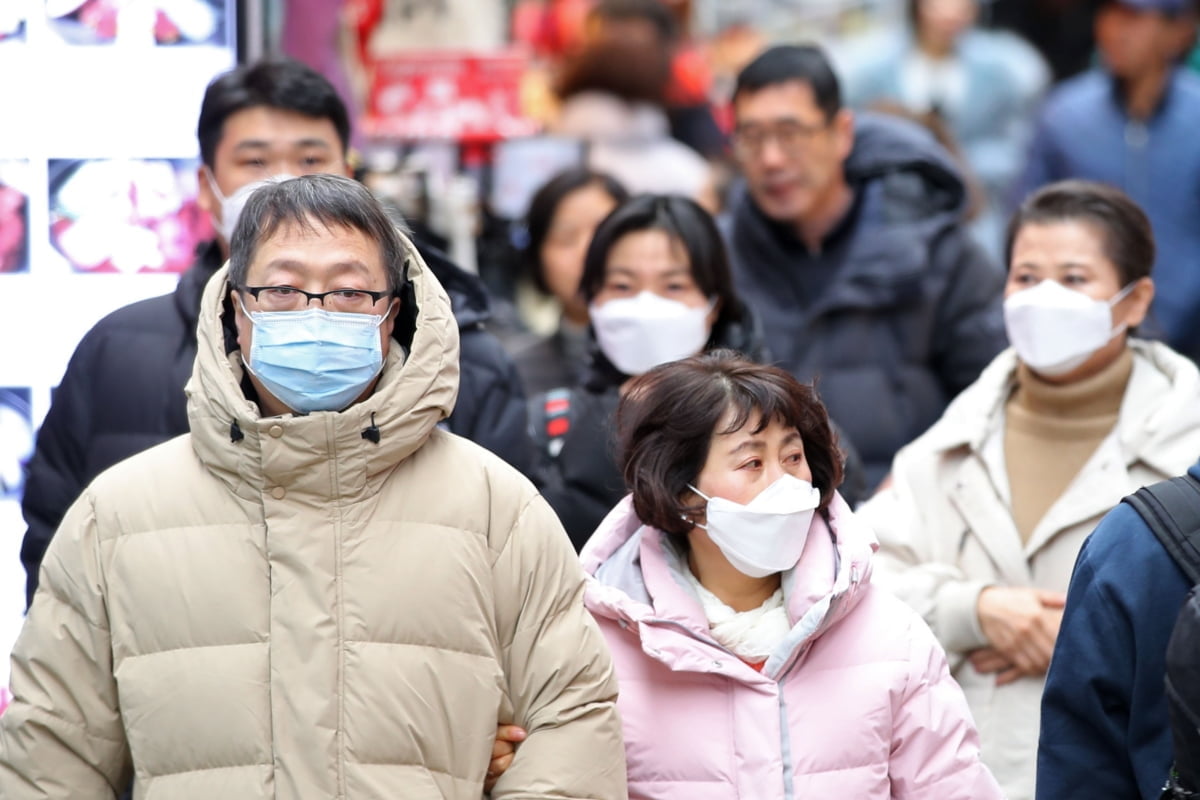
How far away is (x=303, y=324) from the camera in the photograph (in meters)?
3.38

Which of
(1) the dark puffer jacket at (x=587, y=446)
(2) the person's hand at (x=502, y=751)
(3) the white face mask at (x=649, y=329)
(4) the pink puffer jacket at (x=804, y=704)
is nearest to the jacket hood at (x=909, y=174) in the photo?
(1) the dark puffer jacket at (x=587, y=446)

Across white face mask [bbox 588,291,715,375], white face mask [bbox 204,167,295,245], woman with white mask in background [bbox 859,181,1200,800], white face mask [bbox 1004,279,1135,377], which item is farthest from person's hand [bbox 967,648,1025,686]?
white face mask [bbox 204,167,295,245]

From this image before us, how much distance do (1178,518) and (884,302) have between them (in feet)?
8.46

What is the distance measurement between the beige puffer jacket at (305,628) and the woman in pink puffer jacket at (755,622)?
0.31 meters

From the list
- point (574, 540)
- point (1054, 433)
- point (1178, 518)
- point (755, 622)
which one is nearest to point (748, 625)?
point (755, 622)

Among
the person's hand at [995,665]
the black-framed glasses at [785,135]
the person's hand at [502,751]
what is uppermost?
the black-framed glasses at [785,135]

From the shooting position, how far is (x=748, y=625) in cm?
381

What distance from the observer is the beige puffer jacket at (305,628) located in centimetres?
324

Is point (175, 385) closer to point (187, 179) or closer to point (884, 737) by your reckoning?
point (187, 179)

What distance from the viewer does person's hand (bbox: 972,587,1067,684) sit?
14.7ft

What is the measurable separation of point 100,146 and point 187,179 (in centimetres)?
25

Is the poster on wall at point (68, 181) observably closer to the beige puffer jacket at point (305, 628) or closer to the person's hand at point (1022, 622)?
the beige puffer jacket at point (305, 628)

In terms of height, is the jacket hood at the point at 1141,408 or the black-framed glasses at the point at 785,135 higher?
the black-framed glasses at the point at 785,135

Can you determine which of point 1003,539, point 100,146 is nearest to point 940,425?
point 1003,539
